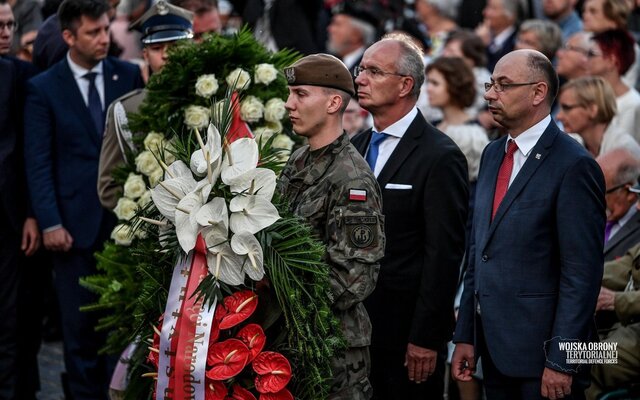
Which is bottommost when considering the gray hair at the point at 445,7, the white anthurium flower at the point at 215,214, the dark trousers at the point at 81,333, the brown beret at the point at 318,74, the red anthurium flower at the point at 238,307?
the dark trousers at the point at 81,333

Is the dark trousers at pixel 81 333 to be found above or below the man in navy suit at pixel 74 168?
below

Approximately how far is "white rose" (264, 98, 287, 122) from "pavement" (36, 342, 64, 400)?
2944mm

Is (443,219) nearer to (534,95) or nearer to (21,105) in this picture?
(534,95)

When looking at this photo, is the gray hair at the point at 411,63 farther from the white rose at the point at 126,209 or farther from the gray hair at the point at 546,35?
the gray hair at the point at 546,35

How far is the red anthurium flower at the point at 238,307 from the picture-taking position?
15.2 feet

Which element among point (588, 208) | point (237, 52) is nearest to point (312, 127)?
point (588, 208)

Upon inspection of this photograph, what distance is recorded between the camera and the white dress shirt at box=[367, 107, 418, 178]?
226 inches

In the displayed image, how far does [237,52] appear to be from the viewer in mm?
6680

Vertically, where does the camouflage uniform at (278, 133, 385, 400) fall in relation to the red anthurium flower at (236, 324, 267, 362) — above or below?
above

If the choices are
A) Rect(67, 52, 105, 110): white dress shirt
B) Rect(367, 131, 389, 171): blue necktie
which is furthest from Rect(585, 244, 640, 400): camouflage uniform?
Rect(67, 52, 105, 110): white dress shirt

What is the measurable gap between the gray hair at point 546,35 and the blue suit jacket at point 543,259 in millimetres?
4840

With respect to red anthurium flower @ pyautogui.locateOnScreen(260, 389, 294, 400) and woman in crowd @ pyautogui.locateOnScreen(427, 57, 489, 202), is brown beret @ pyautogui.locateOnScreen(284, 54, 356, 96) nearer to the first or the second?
red anthurium flower @ pyautogui.locateOnScreen(260, 389, 294, 400)

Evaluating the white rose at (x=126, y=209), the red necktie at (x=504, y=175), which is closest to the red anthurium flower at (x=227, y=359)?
the red necktie at (x=504, y=175)

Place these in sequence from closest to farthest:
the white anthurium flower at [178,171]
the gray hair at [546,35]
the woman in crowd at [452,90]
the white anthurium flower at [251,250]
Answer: the white anthurium flower at [251,250], the white anthurium flower at [178,171], the woman in crowd at [452,90], the gray hair at [546,35]
